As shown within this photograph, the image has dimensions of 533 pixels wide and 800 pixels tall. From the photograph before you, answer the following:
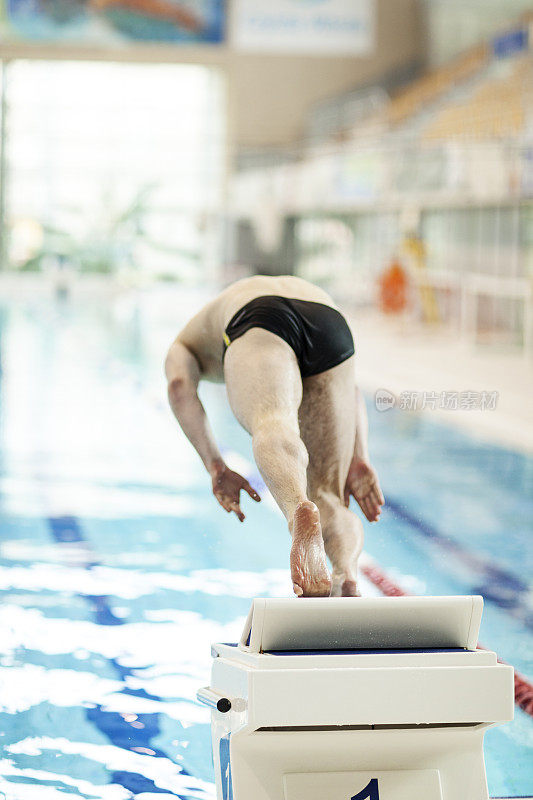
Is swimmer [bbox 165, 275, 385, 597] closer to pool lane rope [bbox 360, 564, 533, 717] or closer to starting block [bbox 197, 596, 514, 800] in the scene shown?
starting block [bbox 197, 596, 514, 800]

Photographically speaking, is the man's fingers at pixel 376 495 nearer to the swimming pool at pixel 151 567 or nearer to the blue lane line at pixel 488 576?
the swimming pool at pixel 151 567

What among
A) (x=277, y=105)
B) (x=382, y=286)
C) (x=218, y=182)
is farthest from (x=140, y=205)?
(x=382, y=286)

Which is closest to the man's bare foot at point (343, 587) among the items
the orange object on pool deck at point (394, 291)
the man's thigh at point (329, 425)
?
the man's thigh at point (329, 425)

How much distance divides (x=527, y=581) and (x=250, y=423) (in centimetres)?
171

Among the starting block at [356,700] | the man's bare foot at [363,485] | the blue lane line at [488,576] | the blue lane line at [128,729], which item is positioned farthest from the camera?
the blue lane line at [488,576]

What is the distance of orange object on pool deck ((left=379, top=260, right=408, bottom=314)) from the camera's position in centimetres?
1030

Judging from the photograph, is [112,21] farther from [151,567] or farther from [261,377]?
[261,377]

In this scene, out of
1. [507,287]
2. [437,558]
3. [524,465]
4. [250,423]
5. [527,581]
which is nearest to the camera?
Result: [250,423]

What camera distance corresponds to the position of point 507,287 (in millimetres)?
8555

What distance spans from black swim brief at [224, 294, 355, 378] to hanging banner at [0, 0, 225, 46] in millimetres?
15549

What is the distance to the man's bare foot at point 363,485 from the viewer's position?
210 cm

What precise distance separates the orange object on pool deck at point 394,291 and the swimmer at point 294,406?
8.27 meters

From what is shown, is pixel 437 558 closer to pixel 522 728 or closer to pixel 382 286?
pixel 522 728

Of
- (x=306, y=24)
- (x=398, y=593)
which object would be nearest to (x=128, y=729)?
(x=398, y=593)
